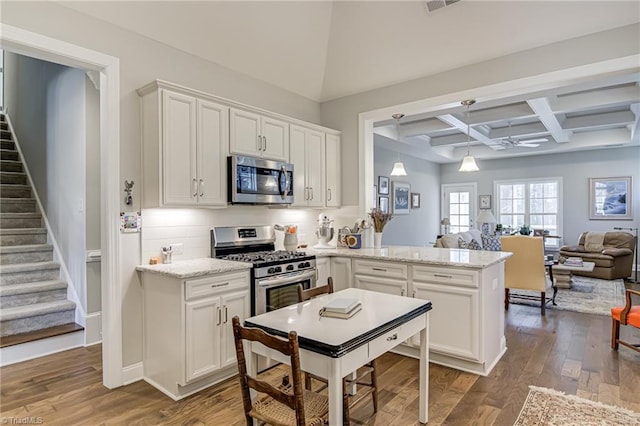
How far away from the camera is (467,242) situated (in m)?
6.36

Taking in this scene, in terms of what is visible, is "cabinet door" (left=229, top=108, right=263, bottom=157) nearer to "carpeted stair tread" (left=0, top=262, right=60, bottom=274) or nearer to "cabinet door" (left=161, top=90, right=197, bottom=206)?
"cabinet door" (left=161, top=90, right=197, bottom=206)

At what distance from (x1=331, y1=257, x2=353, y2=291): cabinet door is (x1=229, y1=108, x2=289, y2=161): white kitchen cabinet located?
126 centimetres

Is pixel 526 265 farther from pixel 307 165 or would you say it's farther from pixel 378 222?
pixel 307 165

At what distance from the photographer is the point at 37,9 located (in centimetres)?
258

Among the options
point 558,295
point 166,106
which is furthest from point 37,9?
point 558,295

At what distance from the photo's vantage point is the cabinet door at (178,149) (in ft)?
9.78

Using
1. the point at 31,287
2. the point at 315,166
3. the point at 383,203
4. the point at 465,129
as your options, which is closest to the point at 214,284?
the point at 315,166

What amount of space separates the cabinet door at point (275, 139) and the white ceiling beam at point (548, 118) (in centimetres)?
354

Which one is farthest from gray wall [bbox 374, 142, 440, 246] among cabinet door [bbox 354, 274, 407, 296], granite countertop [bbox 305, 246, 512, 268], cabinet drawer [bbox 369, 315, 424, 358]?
cabinet drawer [bbox 369, 315, 424, 358]

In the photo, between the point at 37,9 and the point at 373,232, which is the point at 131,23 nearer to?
the point at 37,9

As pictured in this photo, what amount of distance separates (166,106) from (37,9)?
101 cm

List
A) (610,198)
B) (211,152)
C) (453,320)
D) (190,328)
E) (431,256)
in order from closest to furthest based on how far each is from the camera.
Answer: (190,328)
(453,320)
(211,152)
(431,256)
(610,198)

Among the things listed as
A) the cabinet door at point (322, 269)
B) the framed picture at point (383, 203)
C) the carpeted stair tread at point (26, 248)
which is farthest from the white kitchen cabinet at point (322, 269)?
the framed picture at point (383, 203)

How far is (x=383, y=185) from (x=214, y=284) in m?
5.73
